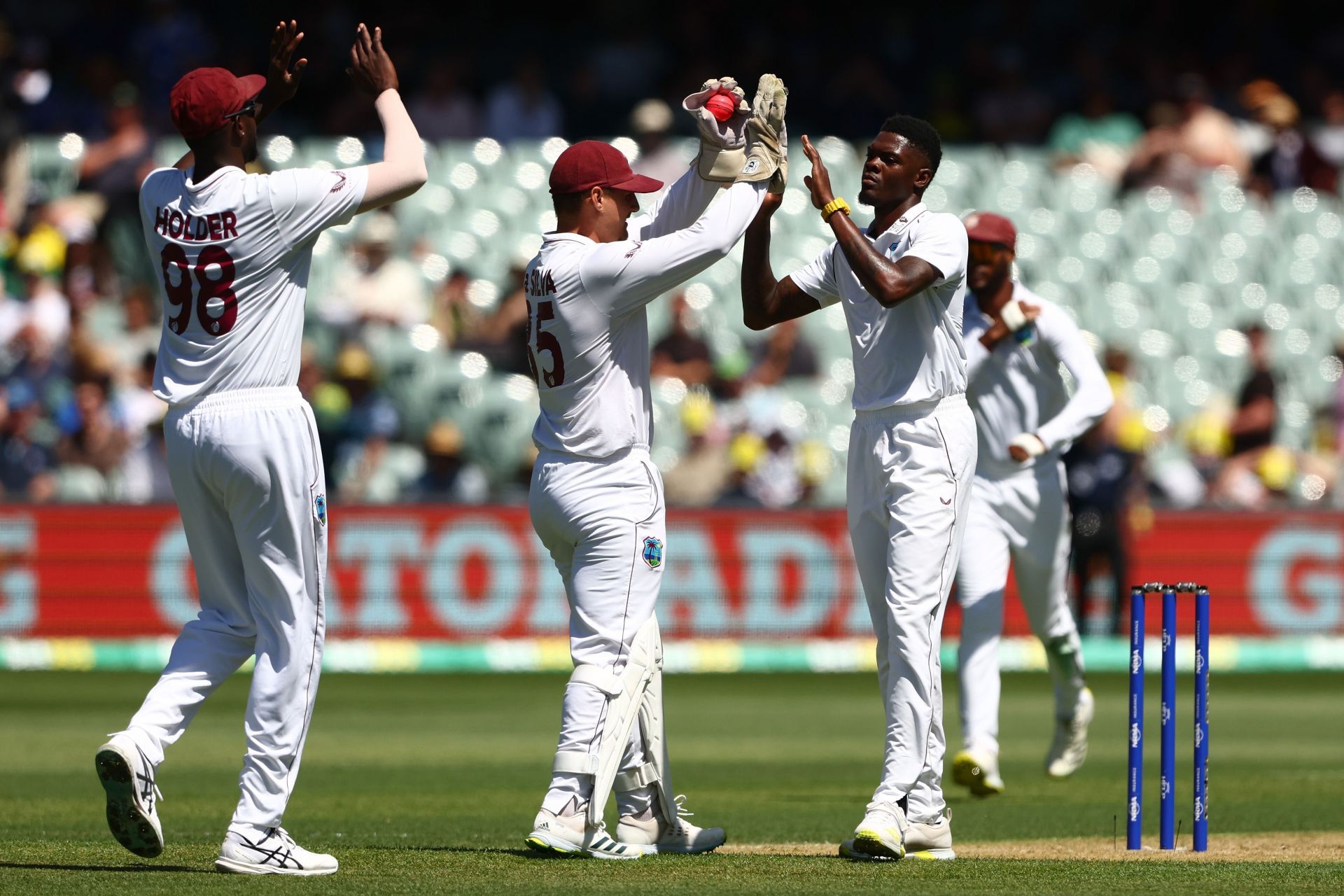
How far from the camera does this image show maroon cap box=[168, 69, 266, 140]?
21.0 ft

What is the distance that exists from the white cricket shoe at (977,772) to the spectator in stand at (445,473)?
8.09 m

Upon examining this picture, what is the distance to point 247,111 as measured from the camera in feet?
21.4

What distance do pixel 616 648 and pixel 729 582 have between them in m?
9.65

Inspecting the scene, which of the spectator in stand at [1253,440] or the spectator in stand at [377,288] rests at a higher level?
the spectator in stand at [377,288]

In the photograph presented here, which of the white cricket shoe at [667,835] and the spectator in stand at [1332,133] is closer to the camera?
the white cricket shoe at [667,835]

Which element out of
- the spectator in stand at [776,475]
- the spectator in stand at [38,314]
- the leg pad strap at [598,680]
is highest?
the spectator in stand at [38,314]

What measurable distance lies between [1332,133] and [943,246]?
55.5ft

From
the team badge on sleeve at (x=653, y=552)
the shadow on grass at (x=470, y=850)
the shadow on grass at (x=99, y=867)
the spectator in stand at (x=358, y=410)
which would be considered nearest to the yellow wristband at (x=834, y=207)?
the team badge on sleeve at (x=653, y=552)

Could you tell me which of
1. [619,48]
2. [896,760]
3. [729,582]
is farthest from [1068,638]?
[619,48]

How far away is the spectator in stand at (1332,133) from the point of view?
2231 centimetres

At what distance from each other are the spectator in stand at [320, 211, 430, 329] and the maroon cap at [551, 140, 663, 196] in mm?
11346

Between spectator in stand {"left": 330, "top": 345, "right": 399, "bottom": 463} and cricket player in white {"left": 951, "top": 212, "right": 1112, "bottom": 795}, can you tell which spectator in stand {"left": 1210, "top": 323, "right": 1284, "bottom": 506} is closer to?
spectator in stand {"left": 330, "top": 345, "right": 399, "bottom": 463}

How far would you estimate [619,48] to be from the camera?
22.6m

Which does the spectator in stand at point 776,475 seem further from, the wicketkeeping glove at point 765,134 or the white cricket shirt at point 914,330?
the wicketkeeping glove at point 765,134
